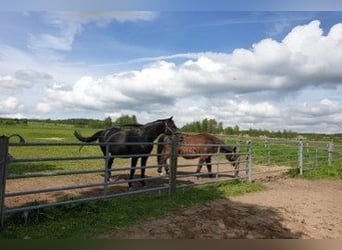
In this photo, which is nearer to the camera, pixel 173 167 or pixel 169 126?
pixel 173 167

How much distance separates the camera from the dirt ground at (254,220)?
5.39 meters

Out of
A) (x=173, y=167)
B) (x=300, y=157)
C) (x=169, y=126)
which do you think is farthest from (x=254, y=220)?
(x=300, y=157)

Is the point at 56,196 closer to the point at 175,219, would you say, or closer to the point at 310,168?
the point at 175,219

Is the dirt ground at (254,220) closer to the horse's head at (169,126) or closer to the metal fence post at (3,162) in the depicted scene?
the metal fence post at (3,162)

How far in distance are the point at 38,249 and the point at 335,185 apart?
10.4m

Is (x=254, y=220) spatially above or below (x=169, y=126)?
below

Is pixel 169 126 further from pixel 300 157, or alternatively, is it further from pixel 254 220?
pixel 300 157

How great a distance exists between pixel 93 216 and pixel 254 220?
2457mm

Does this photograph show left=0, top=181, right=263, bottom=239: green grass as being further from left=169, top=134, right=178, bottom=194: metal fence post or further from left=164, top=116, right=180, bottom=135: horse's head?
left=164, top=116, right=180, bottom=135: horse's head

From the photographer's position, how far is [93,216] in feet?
19.3

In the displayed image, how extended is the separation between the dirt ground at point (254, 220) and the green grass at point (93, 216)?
0.81 ft

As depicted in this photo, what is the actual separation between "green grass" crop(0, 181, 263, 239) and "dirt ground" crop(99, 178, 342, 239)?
0.81 ft

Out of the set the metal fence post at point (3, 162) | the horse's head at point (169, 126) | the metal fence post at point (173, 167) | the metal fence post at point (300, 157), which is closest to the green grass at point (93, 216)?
the metal fence post at point (173, 167)

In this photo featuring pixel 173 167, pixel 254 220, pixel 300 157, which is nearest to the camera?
pixel 254 220
